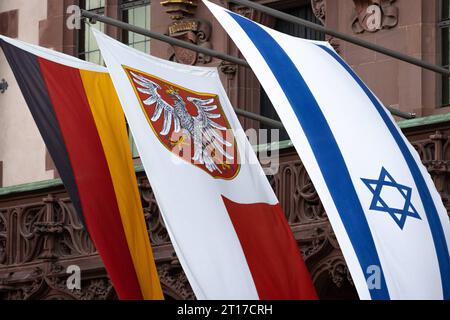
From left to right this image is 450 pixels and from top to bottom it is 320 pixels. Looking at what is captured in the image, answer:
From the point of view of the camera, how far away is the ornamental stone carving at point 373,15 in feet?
96.5

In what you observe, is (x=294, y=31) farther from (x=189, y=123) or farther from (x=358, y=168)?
(x=358, y=168)

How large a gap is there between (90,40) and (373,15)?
6179 millimetres

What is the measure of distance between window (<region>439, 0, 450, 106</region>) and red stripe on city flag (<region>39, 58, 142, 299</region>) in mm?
5654

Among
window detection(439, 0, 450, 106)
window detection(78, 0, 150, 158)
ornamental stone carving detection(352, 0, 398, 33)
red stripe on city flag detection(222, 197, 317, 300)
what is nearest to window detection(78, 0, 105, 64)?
window detection(78, 0, 150, 158)

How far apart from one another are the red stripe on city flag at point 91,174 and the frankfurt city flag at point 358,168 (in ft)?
9.19

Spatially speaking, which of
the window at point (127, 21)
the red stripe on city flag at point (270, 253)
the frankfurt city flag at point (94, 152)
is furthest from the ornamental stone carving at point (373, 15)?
the red stripe on city flag at point (270, 253)

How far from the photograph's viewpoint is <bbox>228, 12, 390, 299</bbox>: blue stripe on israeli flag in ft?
A: 68.7

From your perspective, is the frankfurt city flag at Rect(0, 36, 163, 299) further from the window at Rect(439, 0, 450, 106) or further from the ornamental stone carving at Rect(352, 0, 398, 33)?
the window at Rect(439, 0, 450, 106)

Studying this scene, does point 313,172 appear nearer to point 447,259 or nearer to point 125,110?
point 447,259

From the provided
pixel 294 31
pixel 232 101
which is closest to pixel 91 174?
pixel 232 101

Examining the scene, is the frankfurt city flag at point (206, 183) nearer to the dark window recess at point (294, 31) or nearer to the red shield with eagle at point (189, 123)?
the red shield with eagle at point (189, 123)

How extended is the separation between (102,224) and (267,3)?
27.2 ft

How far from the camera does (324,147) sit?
2162 cm

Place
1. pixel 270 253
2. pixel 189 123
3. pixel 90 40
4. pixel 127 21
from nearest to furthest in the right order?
pixel 270 253
pixel 189 123
pixel 127 21
pixel 90 40
